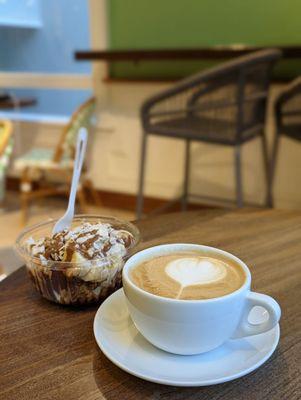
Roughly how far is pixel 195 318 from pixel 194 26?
2153 mm

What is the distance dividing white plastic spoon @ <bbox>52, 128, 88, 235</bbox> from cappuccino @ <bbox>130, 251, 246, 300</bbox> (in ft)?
0.61

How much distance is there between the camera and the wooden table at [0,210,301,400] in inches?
17.4

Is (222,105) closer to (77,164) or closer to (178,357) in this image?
(77,164)

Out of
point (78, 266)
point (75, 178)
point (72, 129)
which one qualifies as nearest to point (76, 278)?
point (78, 266)

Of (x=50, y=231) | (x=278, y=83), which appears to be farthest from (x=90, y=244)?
(x=278, y=83)

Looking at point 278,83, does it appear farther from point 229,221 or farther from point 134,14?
point 229,221

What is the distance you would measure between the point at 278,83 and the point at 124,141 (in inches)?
37.5

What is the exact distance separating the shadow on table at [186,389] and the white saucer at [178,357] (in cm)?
1

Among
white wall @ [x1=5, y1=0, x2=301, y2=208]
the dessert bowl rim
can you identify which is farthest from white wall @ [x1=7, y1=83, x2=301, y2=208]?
the dessert bowl rim

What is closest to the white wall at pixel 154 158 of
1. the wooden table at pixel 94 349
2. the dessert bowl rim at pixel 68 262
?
the wooden table at pixel 94 349

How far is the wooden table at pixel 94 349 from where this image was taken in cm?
44

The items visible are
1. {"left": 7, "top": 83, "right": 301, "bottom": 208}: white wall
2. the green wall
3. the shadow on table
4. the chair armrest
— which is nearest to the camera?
the shadow on table

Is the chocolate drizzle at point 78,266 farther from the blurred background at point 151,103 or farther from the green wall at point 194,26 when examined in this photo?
the green wall at point 194,26

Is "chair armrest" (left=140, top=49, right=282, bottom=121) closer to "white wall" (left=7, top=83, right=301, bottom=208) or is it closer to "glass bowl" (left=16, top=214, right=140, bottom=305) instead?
"white wall" (left=7, top=83, right=301, bottom=208)
